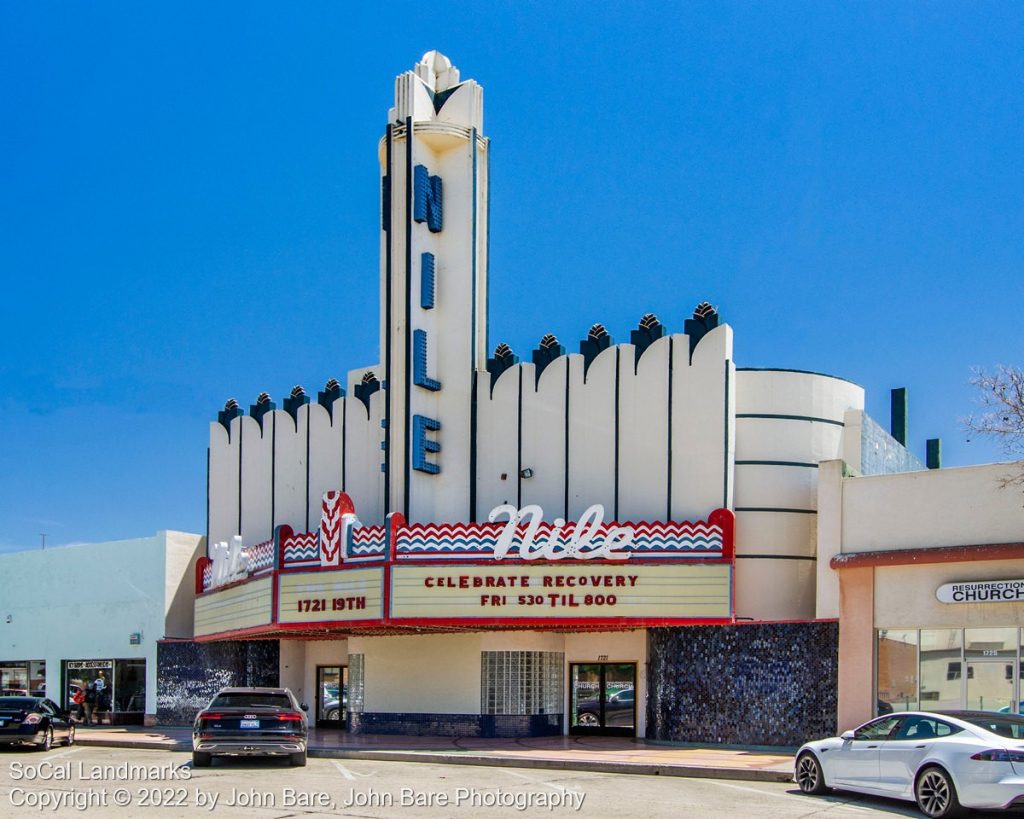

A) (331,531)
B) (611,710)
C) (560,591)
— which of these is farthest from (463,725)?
(331,531)

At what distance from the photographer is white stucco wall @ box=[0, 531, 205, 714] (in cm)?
3922

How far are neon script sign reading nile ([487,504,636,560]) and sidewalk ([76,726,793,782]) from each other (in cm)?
400

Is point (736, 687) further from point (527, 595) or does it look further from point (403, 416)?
point (403, 416)

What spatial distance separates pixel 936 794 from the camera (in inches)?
601

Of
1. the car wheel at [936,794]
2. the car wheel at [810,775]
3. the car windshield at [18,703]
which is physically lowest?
the car windshield at [18,703]

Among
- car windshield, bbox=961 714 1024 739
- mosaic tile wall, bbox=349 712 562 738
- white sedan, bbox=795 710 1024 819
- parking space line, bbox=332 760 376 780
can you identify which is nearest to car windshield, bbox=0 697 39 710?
parking space line, bbox=332 760 376 780

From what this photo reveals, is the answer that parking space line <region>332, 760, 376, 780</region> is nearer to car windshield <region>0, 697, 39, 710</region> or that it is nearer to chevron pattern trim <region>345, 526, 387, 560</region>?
chevron pattern trim <region>345, 526, 387, 560</region>

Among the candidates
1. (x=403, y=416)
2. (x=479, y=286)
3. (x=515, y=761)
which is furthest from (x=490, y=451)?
(x=515, y=761)

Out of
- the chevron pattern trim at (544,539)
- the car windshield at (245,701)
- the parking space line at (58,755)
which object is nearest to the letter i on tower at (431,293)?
the chevron pattern trim at (544,539)

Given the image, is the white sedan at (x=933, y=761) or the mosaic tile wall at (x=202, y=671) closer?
the white sedan at (x=933, y=761)

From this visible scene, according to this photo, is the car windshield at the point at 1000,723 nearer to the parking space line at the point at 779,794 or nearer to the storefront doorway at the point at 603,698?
the parking space line at the point at 779,794

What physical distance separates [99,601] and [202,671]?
213 inches

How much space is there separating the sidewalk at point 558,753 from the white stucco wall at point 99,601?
7092 millimetres

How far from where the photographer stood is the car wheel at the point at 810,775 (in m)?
17.8
